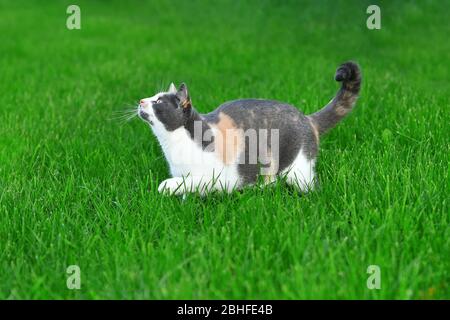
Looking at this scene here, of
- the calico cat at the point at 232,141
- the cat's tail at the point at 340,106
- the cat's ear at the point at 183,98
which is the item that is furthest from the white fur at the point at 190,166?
the cat's tail at the point at 340,106

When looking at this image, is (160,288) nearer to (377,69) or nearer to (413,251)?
(413,251)

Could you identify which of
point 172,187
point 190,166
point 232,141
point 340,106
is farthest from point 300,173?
point 172,187

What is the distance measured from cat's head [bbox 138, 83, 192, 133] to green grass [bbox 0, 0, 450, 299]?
0.75 feet

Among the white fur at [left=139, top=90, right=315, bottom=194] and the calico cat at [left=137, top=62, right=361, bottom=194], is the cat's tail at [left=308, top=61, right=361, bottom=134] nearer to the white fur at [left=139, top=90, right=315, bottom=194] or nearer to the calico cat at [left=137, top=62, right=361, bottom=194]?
the calico cat at [left=137, top=62, right=361, bottom=194]

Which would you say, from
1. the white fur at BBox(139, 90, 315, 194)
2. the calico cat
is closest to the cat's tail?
the calico cat

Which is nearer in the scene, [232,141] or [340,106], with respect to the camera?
[232,141]

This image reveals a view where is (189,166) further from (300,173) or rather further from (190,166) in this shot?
(300,173)

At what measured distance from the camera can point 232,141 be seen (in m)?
3.52

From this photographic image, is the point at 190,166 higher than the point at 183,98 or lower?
lower

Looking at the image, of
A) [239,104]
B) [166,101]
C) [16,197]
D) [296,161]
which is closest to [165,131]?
[166,101]

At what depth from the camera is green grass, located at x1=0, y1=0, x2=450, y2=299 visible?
2.73 metres

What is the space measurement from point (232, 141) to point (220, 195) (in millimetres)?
338

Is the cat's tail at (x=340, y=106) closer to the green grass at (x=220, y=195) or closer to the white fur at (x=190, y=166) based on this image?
the green grass at (x=220, y=195)
